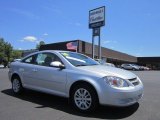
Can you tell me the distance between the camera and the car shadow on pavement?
6.21 m

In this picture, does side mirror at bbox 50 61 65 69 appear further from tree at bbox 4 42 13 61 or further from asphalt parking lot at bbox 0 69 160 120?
tree at bbox 4 42 13 61

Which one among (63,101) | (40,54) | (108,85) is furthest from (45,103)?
(108,85)

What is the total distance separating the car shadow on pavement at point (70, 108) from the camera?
6211 mm

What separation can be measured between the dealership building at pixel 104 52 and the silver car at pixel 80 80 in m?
38.7

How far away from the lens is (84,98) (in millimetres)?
6375

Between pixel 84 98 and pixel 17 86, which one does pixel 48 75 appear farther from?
pixel 17 86

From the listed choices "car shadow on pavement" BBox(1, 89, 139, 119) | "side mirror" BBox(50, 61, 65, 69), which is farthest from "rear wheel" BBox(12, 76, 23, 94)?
"side mirror" BBox(50, 61, 65, 69)

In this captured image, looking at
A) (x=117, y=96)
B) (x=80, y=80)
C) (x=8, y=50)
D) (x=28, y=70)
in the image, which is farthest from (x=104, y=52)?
(x=117, y=96)

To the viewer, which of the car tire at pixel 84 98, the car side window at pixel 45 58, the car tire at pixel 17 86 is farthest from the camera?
the car tire at pixel 17 86

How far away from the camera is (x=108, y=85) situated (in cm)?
603

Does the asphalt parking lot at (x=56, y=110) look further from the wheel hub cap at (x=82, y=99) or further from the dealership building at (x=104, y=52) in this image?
the dealership building at (x=104, y=52)

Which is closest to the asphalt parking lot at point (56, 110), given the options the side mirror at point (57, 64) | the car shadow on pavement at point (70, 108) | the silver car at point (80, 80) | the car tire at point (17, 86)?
the car shadow on pavement at point (70, 108)

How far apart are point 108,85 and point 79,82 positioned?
857 mm

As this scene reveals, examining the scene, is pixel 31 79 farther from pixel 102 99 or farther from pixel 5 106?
pixel 102 99
